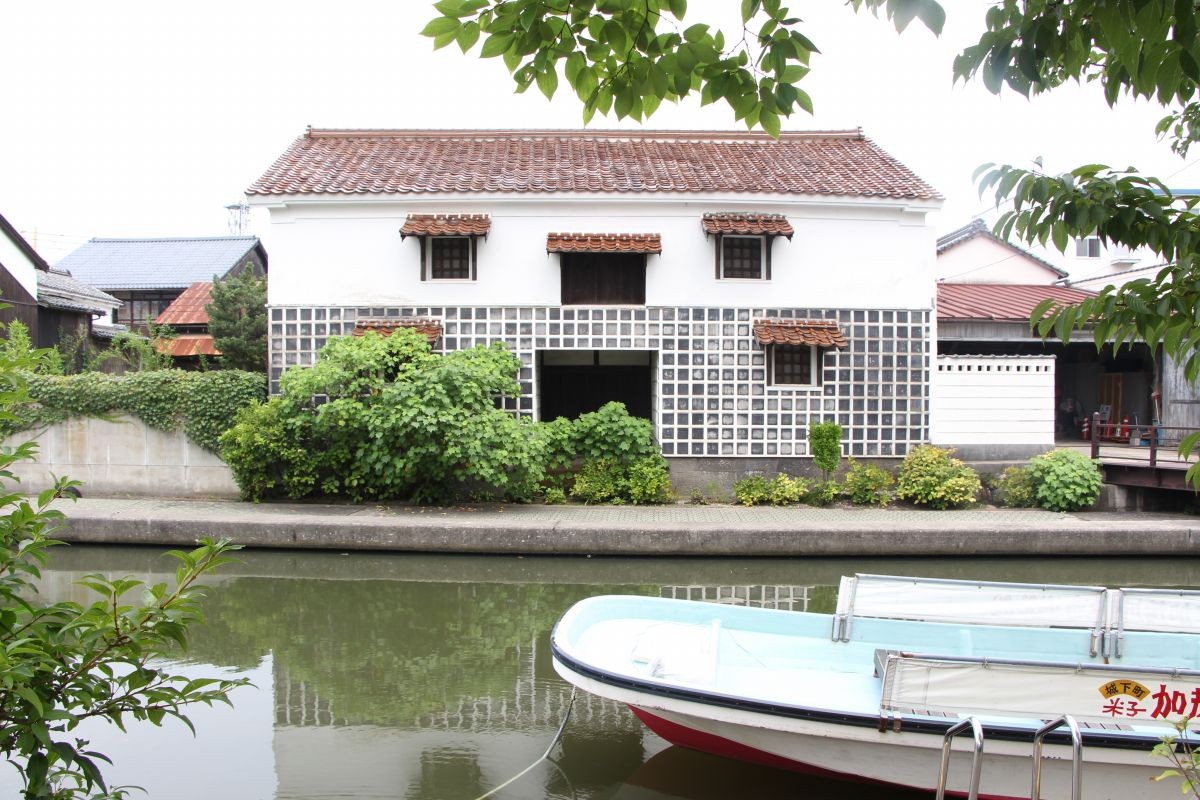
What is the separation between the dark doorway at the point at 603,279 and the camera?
14820 mm

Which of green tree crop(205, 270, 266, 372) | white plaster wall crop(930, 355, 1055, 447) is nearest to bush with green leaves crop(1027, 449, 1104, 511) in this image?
white plaster wall crop(930, 355, 1055, 447)

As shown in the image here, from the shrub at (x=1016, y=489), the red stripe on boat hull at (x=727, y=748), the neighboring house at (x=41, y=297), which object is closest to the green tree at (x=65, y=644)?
the red stripe on boat hull at (x=727, y=748)

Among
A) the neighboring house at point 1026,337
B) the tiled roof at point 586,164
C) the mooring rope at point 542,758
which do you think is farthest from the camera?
the neighboring house at point 1026,337

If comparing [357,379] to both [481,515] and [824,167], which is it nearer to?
[481,515]

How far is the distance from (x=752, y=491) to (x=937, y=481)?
2.84 metres

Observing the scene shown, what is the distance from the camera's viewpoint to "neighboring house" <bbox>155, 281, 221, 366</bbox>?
23817 mm

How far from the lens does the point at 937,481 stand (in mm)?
13852

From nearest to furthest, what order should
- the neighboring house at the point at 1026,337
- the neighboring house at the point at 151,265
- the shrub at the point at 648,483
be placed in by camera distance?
1. the shrub at the point at 648,483
2. the neighboring house at the point at 1026,337
3. the neighboring house at the point at 151,265

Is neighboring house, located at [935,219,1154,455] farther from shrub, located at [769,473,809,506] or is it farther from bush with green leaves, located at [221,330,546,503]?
bush with green leaves, located at [221,330,546,503]

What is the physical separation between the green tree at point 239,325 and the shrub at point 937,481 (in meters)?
13.5

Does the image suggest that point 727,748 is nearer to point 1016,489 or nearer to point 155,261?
point 1016,489

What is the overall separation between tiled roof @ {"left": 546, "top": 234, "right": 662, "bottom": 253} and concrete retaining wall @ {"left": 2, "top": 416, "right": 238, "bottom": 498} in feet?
21.0

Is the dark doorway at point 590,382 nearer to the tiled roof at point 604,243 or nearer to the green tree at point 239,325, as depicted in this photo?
the tiled roof at point 604,243

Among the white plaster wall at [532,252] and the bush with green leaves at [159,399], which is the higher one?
the white plaster wall at [532,252]
